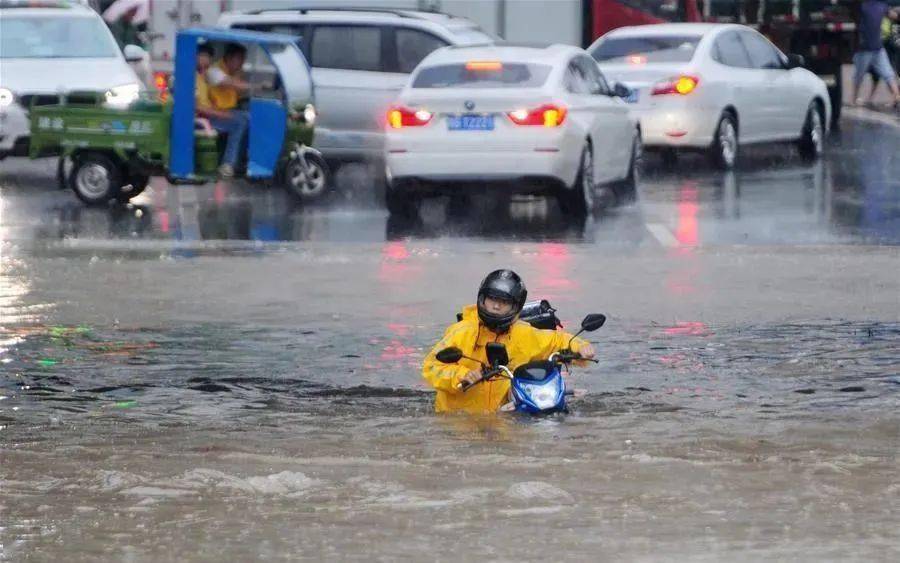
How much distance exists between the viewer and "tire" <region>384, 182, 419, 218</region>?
1794 centimetres

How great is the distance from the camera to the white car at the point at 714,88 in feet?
70.9

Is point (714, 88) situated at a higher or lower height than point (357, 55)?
lower

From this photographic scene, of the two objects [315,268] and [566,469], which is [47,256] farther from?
[566,469]

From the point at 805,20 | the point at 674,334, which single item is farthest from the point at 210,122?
the point at 805,20

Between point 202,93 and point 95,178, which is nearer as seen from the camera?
point 95,178

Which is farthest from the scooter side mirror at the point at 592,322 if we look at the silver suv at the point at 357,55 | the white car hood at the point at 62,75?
the white car hood at the point at 62,75

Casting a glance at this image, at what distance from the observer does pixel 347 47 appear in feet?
70.7

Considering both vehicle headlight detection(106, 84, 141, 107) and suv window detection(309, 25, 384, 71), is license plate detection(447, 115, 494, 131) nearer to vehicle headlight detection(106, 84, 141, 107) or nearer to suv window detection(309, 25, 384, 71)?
suv window detection(309, 25, 384, 71)

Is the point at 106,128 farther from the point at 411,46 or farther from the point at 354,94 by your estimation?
the point at 411,46

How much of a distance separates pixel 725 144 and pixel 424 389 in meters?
12.4

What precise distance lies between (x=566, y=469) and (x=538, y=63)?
9.93m

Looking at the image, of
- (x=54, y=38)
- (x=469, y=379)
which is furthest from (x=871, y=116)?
(x=469, y=379)

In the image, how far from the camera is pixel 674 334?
1195 centimetres

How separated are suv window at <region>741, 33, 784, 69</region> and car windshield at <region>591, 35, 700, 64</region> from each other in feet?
2.87
